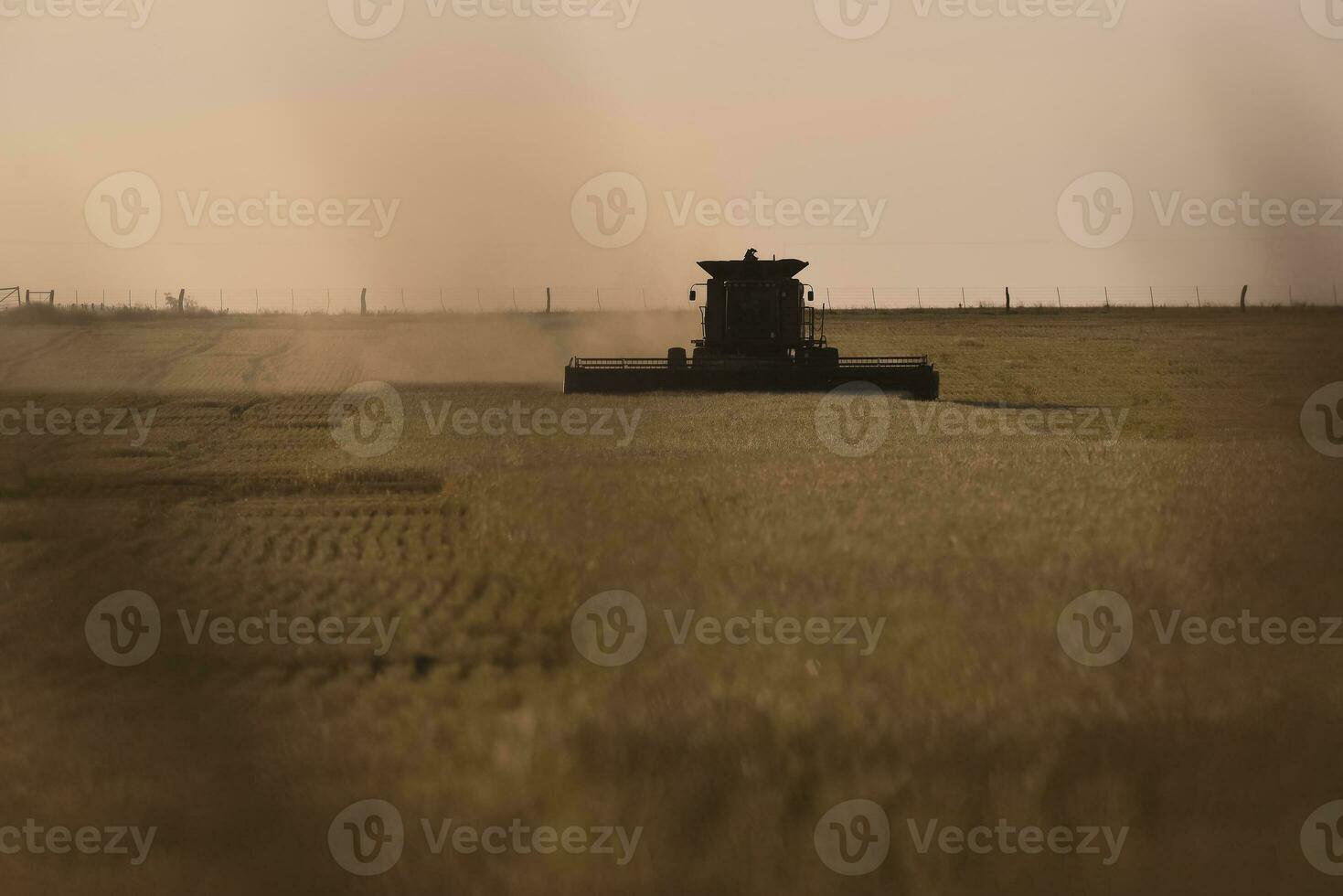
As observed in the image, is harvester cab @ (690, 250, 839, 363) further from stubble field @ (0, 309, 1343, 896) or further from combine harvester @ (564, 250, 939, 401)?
stubble field @ (0, 309, 1343, 896)

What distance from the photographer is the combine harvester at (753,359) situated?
30141 millimetres

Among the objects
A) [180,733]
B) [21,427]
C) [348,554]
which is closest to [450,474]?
[348,554]

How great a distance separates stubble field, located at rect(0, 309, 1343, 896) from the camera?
4.30 m

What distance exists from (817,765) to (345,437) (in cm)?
2201

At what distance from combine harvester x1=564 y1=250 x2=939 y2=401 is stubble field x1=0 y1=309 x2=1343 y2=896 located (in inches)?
629

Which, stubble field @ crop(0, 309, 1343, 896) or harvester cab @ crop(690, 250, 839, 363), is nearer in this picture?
stubble field @ crop(0, 309, 1343, 896)

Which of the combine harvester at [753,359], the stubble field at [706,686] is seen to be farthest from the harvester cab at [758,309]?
the stubble field at [706,686]

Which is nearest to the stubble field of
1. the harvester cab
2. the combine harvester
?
the combine harvester

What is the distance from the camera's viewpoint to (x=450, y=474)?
55.6 ft

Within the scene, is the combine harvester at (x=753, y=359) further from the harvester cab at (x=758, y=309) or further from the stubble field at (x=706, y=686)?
the stubble field at (x=706, y=686)

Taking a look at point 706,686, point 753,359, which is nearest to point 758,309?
point 753,359

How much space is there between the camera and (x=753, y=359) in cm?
3178

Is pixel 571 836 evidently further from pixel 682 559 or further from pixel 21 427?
pixel 21 427

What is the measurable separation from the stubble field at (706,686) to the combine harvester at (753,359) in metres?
16.0
